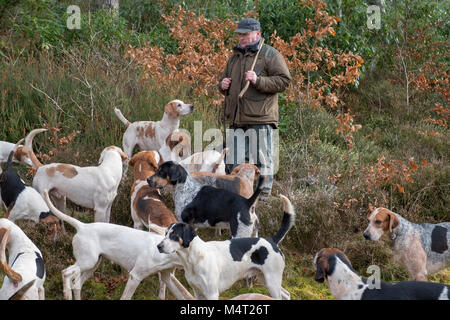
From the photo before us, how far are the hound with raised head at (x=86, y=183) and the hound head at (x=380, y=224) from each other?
9.70ft

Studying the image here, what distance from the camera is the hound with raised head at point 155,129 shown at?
8.70m

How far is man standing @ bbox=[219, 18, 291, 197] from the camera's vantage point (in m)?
7.78

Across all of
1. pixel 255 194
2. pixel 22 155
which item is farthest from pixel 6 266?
pixel 22 155

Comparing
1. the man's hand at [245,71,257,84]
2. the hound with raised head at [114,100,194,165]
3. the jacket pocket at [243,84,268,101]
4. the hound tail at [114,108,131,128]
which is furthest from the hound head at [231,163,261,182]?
the hound tail at [114,108,131,128]

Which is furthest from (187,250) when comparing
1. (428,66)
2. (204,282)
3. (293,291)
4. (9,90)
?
(428,66)

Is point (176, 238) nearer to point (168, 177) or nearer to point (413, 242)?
point (168, 177)

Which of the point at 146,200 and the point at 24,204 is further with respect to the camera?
the point at 24,204

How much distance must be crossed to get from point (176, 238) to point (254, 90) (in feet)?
10.4

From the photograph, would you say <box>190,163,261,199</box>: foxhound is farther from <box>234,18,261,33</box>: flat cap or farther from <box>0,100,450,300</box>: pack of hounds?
<box>234,18,261,33</box>: flat cap

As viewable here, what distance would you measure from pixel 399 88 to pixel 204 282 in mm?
9743

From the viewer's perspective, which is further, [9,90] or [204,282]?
[9,90]

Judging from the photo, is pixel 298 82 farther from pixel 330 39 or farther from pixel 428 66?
pixel 428 66

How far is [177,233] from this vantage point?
208 inches

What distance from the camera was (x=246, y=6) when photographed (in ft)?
49.6
